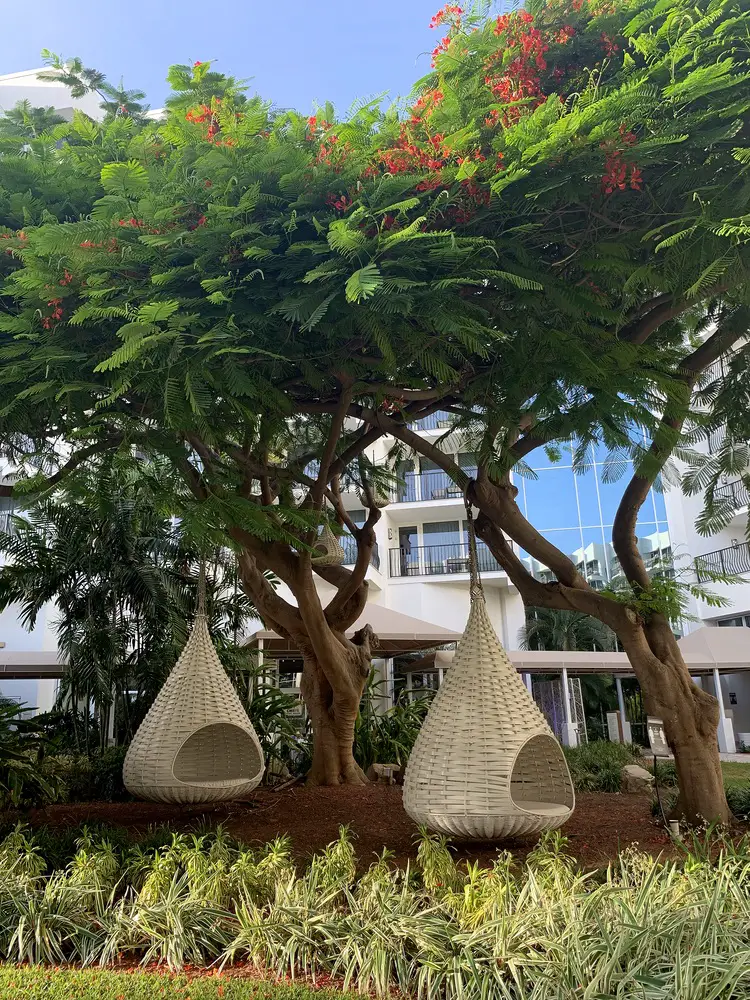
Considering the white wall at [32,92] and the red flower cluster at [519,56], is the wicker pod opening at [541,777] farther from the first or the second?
the white wall at [32,92]

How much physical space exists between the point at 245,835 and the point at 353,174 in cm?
518

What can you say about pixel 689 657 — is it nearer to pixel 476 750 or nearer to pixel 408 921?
pixel 476 750

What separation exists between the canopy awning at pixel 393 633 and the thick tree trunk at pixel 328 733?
11.4 ft

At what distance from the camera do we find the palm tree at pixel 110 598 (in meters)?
10.5

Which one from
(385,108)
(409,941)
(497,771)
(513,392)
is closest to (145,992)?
(409,941)

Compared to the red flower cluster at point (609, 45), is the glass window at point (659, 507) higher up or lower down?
higher up

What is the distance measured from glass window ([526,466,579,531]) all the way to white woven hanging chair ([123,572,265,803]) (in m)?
19.6

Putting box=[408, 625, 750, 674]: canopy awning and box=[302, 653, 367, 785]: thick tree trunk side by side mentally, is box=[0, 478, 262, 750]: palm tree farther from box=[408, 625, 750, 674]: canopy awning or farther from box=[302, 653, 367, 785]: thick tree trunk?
box=[408, 625, 750, 674]: canopy awning

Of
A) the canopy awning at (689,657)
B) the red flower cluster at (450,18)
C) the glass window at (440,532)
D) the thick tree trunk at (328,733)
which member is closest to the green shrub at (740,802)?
the thick tree trunk at (328,733)

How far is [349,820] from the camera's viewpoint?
6.72 metres

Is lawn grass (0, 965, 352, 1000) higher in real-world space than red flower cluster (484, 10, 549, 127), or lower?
lower

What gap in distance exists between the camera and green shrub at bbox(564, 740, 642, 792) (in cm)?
1005

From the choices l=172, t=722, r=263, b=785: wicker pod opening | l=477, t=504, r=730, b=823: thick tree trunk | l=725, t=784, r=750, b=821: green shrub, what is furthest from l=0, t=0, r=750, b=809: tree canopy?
l=725, t=784, r=750, b=821: green shrub

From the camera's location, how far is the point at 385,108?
178 inches
